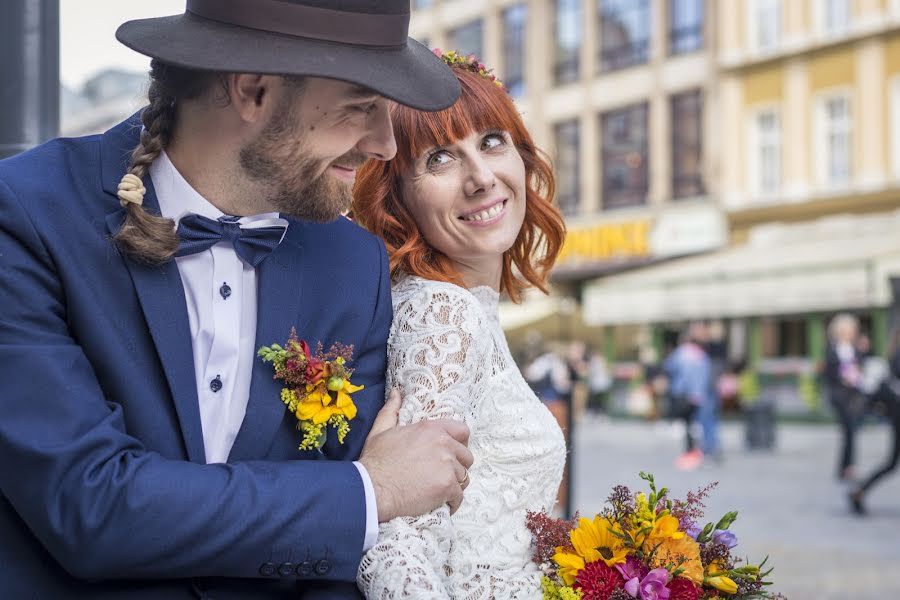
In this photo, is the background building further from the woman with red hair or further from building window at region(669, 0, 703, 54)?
the woman with red hair

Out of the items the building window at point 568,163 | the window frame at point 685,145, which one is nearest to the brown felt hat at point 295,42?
the window frame at point 685,145

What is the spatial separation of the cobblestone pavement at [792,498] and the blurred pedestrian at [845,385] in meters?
0.36

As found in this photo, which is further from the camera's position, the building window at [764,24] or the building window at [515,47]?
the building window at [515,47]

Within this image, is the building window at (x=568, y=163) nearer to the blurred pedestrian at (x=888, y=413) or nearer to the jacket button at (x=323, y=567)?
the blurred pedestrian at (x=888, y=413)

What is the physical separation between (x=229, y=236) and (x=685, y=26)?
24484 mm

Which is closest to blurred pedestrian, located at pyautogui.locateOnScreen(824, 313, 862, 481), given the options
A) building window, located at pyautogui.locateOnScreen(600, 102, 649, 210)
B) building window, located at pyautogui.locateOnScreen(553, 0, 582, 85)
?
building window, located at pyautogui.locateOnScreen(600, 102, 649, 210)

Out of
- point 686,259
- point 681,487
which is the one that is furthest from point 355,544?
point 686,259

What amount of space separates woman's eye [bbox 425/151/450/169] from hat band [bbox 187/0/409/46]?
2.06 ft

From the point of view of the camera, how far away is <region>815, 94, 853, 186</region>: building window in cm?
2142

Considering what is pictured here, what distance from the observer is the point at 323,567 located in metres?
1.93

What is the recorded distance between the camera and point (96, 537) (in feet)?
5.71

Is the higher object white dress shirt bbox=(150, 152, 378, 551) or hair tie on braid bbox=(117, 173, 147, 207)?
hair tie on braid bbox=(117, 173, 147, 207)

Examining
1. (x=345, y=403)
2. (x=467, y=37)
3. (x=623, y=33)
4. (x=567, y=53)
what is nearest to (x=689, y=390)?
(x=345, y=403)

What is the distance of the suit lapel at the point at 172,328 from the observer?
196cm
